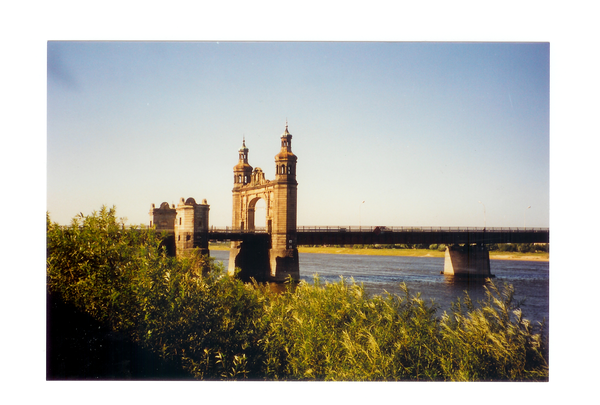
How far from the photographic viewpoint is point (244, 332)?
503 inches

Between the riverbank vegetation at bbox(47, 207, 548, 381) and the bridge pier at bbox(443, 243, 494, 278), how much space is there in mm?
35105

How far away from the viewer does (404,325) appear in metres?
12.8

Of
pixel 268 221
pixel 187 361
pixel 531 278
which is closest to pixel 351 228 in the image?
pixel 268 221

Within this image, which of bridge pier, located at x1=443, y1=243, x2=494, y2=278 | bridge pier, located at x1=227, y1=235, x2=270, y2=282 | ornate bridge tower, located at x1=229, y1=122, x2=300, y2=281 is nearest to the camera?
ornate bridge tower, located at x1=229, y1=122, x2=300, y2=281

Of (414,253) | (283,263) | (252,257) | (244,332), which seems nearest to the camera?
(244,332)

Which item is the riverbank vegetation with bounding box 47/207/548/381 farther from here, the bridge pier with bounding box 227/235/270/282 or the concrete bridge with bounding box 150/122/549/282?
the bridge pier with bounding box 227/235/270/282

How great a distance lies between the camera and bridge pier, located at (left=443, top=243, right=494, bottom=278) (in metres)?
46.4

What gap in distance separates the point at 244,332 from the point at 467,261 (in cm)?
4299

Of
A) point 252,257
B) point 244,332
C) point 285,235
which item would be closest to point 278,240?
point 285,235

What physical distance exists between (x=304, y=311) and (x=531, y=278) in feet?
128

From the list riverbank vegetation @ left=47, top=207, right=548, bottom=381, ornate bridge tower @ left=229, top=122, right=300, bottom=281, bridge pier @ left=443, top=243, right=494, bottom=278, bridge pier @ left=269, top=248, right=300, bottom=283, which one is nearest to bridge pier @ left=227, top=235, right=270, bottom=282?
ornate bridge tower @ left=229, top=122, right=300, bottom=281

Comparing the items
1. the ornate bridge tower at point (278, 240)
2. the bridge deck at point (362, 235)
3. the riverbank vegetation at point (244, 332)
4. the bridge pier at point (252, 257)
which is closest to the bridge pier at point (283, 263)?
the ornate bridge tower at point (278, 240)

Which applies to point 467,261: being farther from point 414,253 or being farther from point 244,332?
point 244,332
